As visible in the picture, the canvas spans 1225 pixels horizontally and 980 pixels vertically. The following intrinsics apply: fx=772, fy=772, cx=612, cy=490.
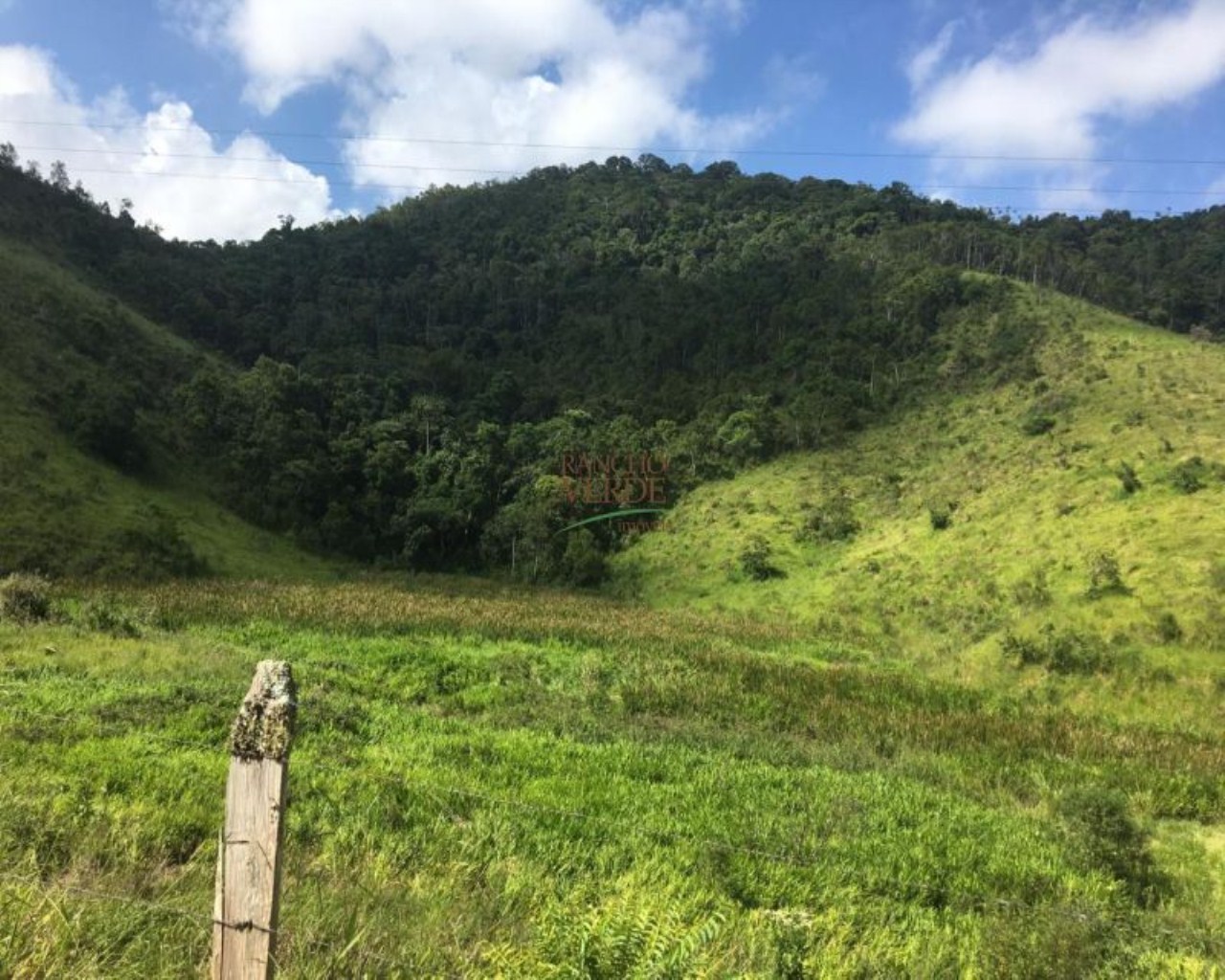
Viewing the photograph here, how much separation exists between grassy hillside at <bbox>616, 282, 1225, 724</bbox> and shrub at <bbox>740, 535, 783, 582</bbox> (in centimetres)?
10

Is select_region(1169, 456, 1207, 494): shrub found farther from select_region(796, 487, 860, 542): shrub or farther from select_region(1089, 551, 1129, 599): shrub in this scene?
select_region(796, 487, 860, 542): shrub

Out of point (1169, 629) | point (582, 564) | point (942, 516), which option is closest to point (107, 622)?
point (1169, 629)

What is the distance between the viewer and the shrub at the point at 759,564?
39562 mm

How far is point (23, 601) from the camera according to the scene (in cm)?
1673

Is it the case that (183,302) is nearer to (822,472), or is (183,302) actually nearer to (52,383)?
(52,383)

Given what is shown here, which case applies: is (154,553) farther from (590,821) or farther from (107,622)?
(590,821)

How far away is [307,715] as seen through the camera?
1009 centimetres

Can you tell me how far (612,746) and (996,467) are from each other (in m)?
36.4

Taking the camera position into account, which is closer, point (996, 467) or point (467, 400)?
point (996, 467)

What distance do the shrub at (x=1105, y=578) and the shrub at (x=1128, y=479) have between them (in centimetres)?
640

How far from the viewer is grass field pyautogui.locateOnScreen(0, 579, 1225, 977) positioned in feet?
12.9

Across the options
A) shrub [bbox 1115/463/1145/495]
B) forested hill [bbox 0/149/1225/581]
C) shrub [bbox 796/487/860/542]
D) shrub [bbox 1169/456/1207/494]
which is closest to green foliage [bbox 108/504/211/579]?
forested hill [bbox 0/149/1225/581]

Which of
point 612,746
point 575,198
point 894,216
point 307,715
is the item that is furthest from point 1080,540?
point 575,198

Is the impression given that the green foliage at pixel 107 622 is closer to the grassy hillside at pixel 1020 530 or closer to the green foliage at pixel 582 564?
the grassy hillside at pixel 1020 530
